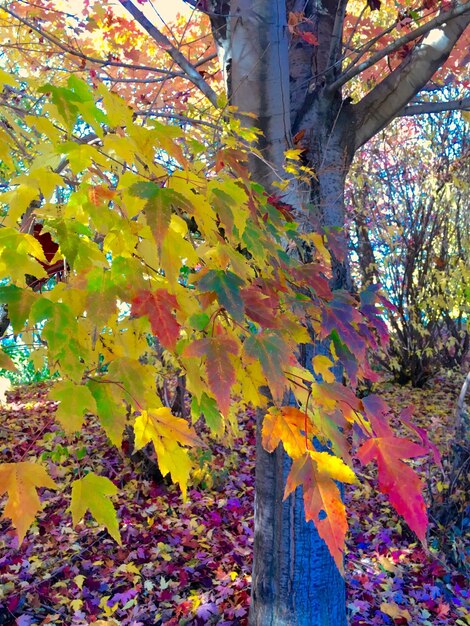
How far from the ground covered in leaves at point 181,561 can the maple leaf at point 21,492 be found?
2.19m

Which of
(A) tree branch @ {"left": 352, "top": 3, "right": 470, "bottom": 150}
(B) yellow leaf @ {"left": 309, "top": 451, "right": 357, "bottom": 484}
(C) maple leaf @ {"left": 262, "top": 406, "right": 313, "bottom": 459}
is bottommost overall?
(B) yellow leaf @ {"left": 309, "top": 451, "right": 357, "bottom": 484}

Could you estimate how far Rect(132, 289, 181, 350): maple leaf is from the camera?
0.95 m

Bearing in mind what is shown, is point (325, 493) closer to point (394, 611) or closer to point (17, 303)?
point (17, 303)

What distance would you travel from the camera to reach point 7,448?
5.04 m

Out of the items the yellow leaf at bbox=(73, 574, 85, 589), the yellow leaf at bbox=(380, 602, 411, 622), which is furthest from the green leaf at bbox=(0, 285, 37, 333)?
the yellow leaf at bbox=(380, 602, 411, 622)

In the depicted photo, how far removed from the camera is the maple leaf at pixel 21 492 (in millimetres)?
875

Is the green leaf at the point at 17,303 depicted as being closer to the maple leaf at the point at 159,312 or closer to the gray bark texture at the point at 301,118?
the maple leaf at the point at 159,312

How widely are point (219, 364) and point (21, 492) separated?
0.45m

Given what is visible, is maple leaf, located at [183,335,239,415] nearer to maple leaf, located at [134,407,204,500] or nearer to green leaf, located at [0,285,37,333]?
maple leaf, located at [134,407,204,500]

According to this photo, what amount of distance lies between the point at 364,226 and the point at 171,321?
7047mm

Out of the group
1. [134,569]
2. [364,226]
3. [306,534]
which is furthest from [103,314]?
[364,226]

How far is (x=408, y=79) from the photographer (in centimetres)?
222

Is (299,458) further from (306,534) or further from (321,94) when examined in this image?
(321,94)

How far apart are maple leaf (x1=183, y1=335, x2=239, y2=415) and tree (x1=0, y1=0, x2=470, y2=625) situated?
0.92m
